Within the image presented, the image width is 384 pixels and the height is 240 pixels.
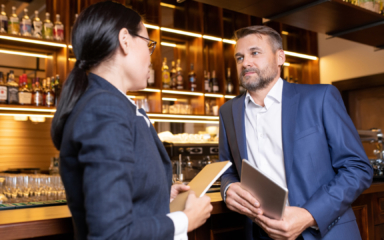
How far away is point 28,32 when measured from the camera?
3.32 metres

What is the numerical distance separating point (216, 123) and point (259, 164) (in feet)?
10.4

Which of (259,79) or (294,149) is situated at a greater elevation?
(259,79)

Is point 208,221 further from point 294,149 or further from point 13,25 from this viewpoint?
point 13,25

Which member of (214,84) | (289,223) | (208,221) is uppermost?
(214,84)

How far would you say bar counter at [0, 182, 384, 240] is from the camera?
1114 millimetres

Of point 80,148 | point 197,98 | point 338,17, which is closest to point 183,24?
point 197,98

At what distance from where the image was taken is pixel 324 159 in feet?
4.68

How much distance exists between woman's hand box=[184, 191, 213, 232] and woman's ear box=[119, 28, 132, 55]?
45 centimetres

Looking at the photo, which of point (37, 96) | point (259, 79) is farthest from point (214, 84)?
point (259, 79)

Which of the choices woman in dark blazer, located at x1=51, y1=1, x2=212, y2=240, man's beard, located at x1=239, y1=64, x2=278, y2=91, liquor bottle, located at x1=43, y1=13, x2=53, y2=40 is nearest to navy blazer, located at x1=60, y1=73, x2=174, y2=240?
woman in dark blazer, located at x1=51, y1=1, x2=212, y2=240

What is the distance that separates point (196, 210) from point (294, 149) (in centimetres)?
66

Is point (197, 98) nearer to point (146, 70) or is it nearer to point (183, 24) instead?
point (183, 24)

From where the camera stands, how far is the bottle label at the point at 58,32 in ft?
11.1

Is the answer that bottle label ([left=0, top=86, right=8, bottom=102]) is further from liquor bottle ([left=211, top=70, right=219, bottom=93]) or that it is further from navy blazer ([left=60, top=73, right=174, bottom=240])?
navy blazer ([left=60, top=73, right=174, bottom=240])
